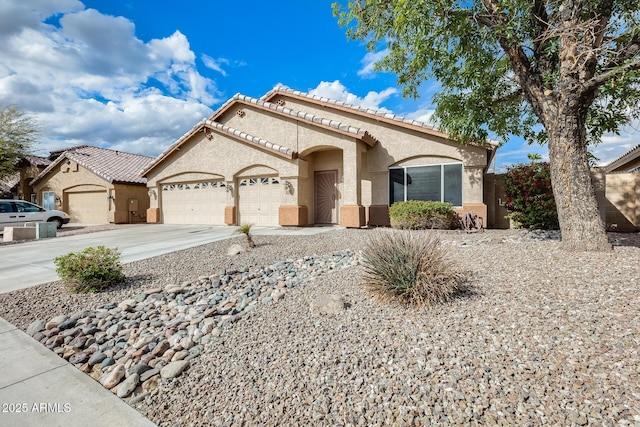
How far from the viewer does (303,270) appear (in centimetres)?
640

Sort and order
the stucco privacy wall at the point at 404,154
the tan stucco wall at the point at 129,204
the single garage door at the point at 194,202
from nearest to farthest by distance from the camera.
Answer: the stucco privacy wall at the point at 404,154, the single garage door at the point at 194,202, the tan stucco wall at the point at 129,204

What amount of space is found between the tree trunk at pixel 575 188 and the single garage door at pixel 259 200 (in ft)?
36.0

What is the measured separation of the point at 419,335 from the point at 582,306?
209 centimetres

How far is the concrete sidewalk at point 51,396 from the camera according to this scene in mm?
2719

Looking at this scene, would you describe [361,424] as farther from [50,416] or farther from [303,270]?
[303,270]

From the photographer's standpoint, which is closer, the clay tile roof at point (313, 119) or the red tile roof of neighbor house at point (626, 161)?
the clay tile roof at point (313, 119)

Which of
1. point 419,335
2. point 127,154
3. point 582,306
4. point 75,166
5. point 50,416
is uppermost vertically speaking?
point 127,154

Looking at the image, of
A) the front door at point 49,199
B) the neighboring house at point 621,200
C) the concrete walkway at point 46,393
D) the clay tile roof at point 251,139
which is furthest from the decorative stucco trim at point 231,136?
the neighboring house at point 621,200

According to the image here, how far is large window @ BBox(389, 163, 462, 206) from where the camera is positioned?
1263 cm

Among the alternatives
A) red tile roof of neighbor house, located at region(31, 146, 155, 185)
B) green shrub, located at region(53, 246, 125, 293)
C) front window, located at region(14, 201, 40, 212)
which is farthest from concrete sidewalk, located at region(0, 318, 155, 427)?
red tile roof of neighbor house, located at region(31, 146, 155, 185)

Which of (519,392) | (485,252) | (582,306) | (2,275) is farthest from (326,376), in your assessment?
(2,275)

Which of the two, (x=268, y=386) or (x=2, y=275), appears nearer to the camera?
(x=268, y=386)

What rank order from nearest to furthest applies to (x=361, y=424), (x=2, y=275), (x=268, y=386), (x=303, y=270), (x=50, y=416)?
(x=361, y=424) → (x=50, y=416) → (x=268, y=386) → (x=303, y=270) → (x=2, y=275)

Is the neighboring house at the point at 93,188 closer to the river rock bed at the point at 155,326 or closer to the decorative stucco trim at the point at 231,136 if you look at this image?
the decorative stucco trim at the point at 231,136
